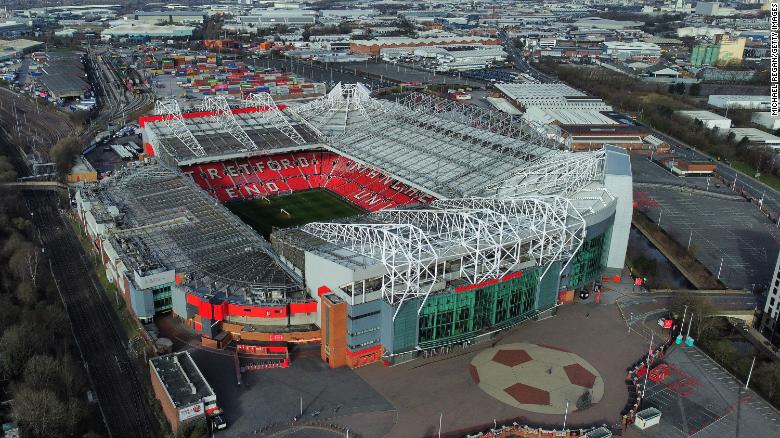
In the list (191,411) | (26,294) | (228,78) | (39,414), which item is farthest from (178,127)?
(228,78)

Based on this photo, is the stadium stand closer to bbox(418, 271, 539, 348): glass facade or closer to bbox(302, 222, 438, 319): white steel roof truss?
bbox(418, 271, 539, 348): glass facade

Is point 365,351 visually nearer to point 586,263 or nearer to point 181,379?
point 181,379

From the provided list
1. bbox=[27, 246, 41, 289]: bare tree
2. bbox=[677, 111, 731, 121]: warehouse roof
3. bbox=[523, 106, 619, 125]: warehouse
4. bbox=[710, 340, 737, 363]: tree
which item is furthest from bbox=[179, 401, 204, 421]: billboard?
bbox=[677, 111, 731, 121]: warehouse roof

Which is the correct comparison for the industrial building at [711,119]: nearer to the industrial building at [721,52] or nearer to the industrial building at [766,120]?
the industrial building at [766,120]

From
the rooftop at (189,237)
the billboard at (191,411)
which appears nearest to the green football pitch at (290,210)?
the rooftop at (189,237)

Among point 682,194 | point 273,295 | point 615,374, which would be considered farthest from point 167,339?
point 682,194

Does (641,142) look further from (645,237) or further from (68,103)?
(68,103)
